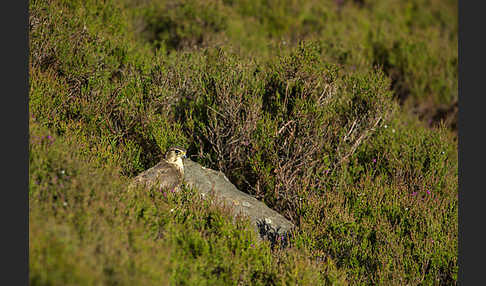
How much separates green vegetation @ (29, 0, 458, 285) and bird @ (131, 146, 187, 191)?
0.20 meters

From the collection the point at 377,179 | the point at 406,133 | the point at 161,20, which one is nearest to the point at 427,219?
the point at 377,179

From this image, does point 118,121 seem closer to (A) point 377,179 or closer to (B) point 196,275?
(B) point 196,275

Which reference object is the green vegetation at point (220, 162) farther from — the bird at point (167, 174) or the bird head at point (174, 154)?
the bird head at point (174, 154)

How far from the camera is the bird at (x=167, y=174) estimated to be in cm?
488

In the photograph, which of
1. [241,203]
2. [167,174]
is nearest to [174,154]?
[167,174]

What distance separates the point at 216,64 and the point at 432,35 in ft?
24.9

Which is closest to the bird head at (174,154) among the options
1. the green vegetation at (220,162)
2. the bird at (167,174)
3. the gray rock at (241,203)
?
the bird at (167,174)

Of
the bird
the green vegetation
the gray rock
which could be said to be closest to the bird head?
the bird

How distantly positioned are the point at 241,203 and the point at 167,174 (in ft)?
3.21

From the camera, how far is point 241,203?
17.5 feet

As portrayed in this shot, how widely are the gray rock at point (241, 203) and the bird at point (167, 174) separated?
0.16m

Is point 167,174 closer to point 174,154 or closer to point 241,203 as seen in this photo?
point 174,154

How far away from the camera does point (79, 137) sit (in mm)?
5305

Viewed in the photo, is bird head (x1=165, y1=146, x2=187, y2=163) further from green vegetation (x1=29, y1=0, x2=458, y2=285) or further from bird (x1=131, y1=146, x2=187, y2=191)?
green vegetation (x1=29, y1=0, x2=458, y2=285)
